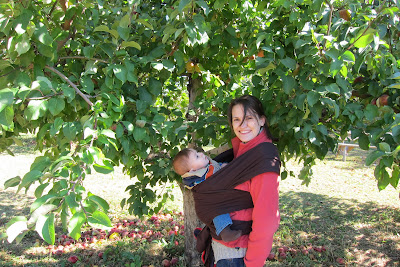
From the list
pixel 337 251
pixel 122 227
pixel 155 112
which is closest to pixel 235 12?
pixel 155 112

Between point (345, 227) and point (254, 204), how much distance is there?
11.2 feet

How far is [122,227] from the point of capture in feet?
13.9

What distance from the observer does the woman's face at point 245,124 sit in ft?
5.52

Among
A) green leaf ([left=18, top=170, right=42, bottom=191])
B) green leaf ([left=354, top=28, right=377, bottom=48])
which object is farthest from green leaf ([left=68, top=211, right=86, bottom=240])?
green leaf ([left=354, top=28, right=377, bottom=48])

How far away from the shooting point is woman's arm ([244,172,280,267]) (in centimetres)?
143

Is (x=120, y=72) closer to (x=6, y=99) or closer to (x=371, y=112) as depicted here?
(x=6, y=99)

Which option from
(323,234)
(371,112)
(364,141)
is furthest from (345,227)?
(371,112)

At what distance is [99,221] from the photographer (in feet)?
2.85

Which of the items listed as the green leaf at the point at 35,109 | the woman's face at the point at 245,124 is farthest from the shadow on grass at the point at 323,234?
the green leaf at the point at 35,109

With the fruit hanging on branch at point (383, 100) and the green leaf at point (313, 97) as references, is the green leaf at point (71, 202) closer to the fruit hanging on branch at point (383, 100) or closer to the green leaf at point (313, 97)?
the green leaf at point (313, 97)

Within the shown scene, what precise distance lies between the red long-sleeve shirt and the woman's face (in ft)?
0.80

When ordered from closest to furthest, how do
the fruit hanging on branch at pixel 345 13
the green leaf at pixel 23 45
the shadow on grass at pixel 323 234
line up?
the green leaf at pixel 23 45, the fruit hanging on branch at pixel 345 13, the shadow on grass at pixel 323 234

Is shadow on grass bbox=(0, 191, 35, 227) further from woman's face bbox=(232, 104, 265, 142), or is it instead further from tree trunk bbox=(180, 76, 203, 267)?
woman's face bbox=(232, 104, 265, 142)

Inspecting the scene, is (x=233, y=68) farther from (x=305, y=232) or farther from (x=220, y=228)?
(x=305, y=232)
